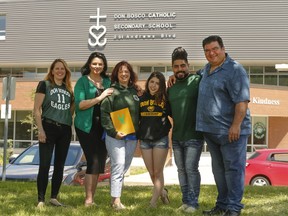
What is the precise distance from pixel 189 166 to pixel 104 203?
1.44 m

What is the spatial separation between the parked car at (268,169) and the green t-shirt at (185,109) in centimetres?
930

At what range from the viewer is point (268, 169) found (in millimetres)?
14180

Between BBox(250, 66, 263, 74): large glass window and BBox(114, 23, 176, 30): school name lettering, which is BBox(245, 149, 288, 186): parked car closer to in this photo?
BBox(114, 23, 176, 30): school name lettering

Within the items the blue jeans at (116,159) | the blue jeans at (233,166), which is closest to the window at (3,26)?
the blue jeans at (116,159)

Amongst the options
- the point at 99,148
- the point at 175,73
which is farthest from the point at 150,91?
the point at 99,148

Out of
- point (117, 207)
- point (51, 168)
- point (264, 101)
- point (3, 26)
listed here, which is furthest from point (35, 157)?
point (3, 26)

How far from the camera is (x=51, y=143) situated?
579 centimetres

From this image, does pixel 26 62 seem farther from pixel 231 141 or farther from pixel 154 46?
pixel 231 141

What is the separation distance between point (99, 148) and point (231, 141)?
1.75m

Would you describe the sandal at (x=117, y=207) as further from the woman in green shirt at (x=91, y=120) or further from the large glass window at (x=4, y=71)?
the large glass window at (x=4, y=71)

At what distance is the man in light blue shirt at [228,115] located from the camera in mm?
5000

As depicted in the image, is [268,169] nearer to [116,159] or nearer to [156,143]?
[156,143]

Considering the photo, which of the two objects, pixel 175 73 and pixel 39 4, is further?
pixel 39 4

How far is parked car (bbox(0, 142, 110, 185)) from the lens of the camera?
29.8ft
